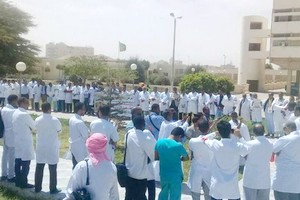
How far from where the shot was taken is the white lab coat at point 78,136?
7.49m

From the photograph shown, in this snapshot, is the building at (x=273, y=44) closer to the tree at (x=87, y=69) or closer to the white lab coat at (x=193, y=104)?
the tree at (x=87, y=69)

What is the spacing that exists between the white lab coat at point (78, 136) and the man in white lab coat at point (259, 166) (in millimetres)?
2719

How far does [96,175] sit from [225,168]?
2164 millimetres

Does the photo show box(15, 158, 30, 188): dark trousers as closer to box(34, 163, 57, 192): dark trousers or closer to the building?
box(34, 163, 57, 192): dark trousers

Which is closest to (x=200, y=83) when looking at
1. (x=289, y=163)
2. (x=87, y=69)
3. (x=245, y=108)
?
(x=245, y=108)

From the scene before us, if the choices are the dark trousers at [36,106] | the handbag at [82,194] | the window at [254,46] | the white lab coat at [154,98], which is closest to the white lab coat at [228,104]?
the white lab coat at [154,98]

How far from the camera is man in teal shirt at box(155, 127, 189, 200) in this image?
20.2 ft

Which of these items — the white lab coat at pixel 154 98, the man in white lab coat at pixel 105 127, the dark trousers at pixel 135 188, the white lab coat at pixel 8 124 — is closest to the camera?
the dark trousers at pixel 135 188

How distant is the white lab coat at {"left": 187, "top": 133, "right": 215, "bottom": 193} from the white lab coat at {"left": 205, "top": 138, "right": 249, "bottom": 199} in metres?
0.38

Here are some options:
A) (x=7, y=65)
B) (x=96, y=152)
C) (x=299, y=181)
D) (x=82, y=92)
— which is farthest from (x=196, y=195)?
(x=7, y=65)

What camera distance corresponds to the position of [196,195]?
6.70m

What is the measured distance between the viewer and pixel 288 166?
637 centimetres

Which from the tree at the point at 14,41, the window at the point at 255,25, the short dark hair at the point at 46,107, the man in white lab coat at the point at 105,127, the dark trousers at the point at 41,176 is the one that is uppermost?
the window at the point at 255,25

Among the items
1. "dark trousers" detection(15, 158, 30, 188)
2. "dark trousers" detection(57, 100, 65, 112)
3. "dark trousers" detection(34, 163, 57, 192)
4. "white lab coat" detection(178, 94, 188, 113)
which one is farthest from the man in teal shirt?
"dark trousers" detection(57, 100, 65, 112)
